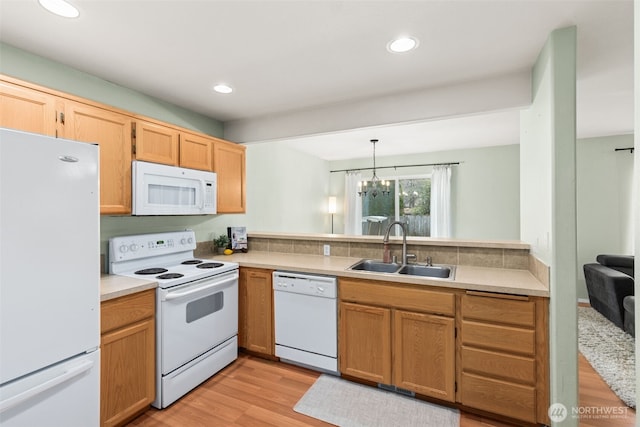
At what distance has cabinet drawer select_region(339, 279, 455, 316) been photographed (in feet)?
6.69

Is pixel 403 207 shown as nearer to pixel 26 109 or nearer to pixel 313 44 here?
→ pixel 313 44

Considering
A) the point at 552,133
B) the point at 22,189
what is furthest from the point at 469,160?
the point at 22,189

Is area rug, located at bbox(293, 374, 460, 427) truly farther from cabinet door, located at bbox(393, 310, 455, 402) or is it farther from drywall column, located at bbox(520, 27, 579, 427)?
drywall column, located at bbox(520, 27, 579, 427)

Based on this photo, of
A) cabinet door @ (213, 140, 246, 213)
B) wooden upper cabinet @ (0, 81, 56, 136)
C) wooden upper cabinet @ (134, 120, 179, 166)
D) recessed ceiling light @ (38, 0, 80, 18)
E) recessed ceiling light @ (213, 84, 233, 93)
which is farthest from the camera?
cabinet door @ (213, 140, 246, 213)

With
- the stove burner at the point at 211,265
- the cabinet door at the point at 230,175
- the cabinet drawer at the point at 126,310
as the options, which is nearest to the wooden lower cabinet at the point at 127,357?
the cabinet drawer at the point at 126,310

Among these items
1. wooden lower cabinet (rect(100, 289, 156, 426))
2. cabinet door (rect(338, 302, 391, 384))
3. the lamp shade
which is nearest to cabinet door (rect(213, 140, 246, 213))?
wooden lower cabinet (rect(100, 289, 156, 426))

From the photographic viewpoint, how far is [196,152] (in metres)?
2.76

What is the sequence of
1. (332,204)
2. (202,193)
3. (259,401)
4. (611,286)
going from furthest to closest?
(332,204), (611,286), (202,193), (259,401)

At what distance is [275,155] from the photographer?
4.50 meters

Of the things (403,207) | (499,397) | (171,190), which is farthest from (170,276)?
(403,207)

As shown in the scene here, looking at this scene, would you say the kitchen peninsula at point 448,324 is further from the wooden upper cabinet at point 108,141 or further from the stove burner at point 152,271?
the wooden upper cabinet at point 108,141

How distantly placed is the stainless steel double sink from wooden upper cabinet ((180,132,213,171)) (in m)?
1.66

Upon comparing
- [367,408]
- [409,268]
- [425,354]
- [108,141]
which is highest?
[108,141]

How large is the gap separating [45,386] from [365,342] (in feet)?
6.05
